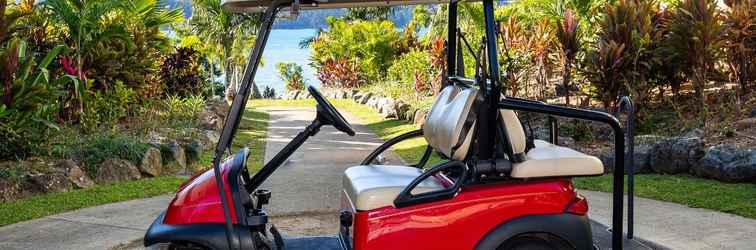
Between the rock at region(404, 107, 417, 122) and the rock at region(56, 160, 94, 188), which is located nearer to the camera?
the rock at region(56, 160, 94, 188)

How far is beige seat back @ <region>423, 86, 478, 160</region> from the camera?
3.55m

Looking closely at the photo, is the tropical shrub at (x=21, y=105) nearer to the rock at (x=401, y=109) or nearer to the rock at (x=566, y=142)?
the rock at (x=566, y=142)

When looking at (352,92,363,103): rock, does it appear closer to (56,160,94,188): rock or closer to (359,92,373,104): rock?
(359,92,373,104): rock

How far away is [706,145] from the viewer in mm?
7367

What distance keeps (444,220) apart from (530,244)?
0.41 meters

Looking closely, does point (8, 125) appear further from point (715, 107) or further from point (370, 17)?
point (370, 17)

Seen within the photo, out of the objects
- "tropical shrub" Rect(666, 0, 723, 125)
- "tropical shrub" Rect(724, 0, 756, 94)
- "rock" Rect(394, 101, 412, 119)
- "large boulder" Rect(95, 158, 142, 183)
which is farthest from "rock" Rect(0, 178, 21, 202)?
"rock" Rect(394, 101, 412, 119)

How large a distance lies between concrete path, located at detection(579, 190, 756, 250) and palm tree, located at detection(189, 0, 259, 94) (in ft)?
48.9

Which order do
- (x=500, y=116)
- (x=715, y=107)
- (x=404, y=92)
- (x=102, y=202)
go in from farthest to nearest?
(x=404, y=92) < (x=715, y=107) < (x=102, y=202) < (x=500, y=116)

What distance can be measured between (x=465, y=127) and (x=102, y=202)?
381 cm

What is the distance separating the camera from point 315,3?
3.80m

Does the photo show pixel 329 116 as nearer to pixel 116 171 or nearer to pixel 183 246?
pixel 183 246

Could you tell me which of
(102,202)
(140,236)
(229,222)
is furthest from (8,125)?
(229,222)

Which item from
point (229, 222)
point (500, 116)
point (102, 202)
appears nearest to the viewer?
point (229, 222)
